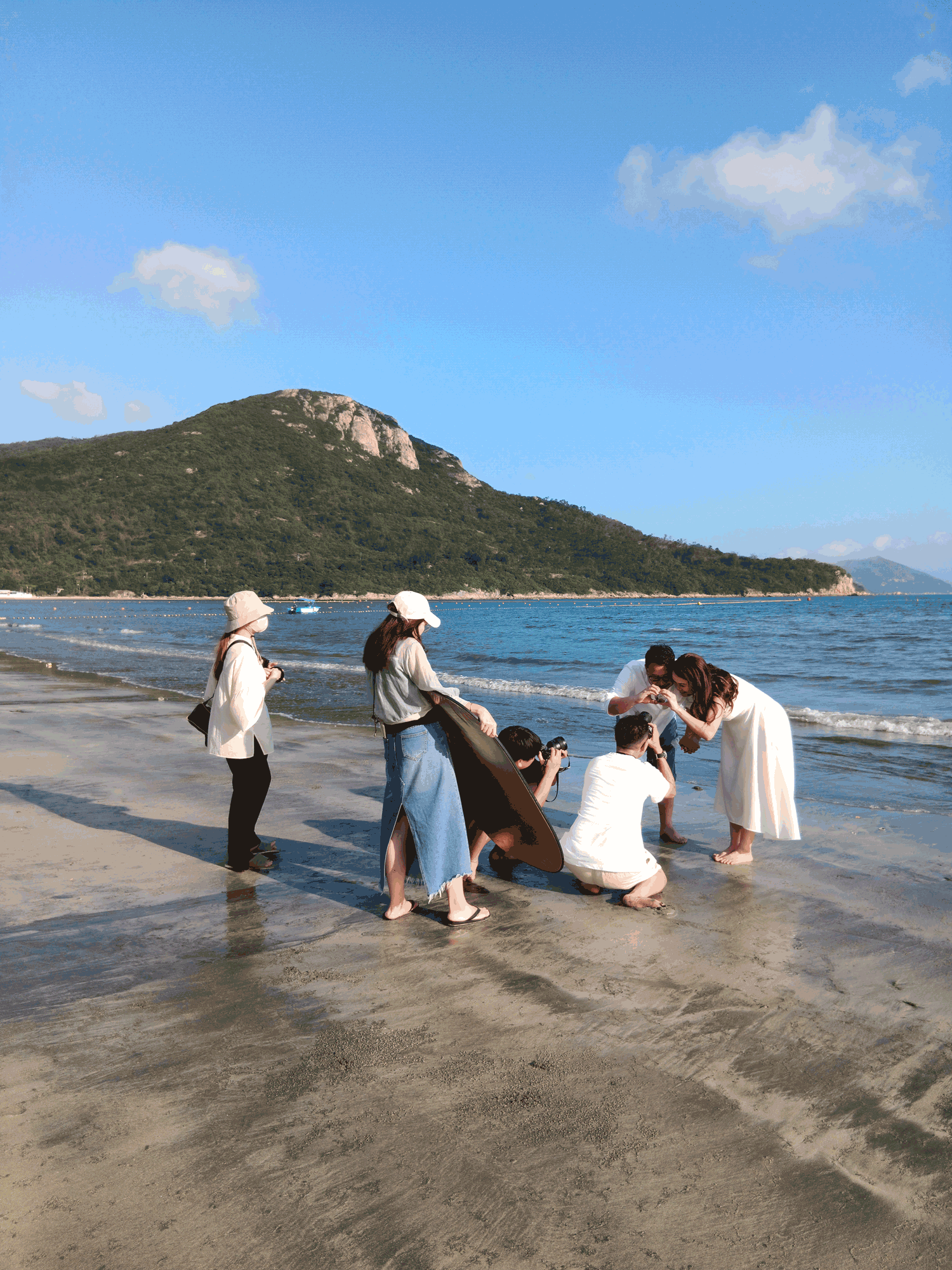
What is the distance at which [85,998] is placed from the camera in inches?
134

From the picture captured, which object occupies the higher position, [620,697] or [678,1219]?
[620,697]

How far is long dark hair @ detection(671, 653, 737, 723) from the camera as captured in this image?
4934 mm

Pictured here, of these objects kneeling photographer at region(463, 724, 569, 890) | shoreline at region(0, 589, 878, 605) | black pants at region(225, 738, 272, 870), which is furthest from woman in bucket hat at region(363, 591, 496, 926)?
shoreline at region(0, 589, 878, 605)

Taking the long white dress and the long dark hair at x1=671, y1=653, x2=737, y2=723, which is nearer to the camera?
the long dark hair at x1=671, y1=653, x2=737, y2=723

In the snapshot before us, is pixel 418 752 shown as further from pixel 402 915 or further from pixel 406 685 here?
pixel 402 915

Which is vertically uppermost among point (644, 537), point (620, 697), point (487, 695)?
point (644, 537)

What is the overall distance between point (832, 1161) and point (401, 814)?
2.47 m

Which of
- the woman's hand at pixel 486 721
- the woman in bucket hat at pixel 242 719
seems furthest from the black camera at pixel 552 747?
the woman in bucket hat at pixel 242 719

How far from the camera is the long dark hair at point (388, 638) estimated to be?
4.07 m

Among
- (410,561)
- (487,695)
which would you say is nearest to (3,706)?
(487,695)

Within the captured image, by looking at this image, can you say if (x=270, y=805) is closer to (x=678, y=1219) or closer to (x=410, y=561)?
(x=678, y=1219)

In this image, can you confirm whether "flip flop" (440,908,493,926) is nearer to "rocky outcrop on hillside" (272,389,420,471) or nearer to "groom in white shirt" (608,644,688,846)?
"groom in white shirt" (608,644,688,846)

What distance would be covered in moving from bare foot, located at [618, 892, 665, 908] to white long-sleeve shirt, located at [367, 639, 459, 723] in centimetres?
161

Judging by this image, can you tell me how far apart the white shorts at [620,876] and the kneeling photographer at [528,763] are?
50cm
